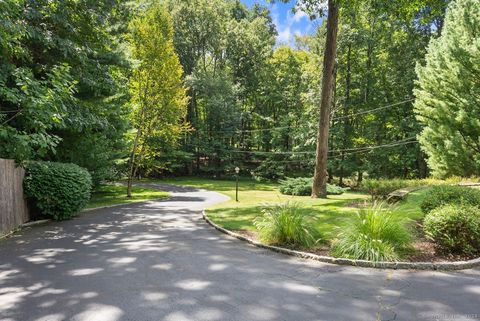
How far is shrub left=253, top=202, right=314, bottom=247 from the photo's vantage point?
709cm

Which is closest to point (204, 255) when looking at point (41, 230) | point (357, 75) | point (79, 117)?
point (41, 230)

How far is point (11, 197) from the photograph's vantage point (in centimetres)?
902

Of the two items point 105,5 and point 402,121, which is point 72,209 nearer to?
point 105,5

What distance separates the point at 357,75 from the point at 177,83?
63.8 feet

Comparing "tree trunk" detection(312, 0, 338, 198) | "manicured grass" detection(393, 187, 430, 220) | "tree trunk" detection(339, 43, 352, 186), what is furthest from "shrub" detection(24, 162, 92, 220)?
"tree trunk" detection(339, 43, 352, 186)

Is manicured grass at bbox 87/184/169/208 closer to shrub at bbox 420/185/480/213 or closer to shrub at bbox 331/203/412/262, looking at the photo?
shrub at bbox 331/203/412/262

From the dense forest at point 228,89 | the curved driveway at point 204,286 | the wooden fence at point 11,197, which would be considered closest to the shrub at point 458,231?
the curved driveway at point 204,286

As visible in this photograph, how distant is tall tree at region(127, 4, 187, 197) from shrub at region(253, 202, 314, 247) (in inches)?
537

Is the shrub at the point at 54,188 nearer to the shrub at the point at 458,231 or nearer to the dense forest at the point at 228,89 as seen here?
the dense forest at the point at 228,89

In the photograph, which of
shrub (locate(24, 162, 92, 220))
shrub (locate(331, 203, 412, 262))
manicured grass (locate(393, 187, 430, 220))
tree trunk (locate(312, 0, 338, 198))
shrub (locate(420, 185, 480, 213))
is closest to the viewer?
shrub (locate(331, 203, 412, 262))

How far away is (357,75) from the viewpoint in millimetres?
33125

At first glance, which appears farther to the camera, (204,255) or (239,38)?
(239,38)

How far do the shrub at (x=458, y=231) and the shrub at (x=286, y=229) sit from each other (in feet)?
7.50

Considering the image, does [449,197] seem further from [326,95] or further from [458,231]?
[326,95]
